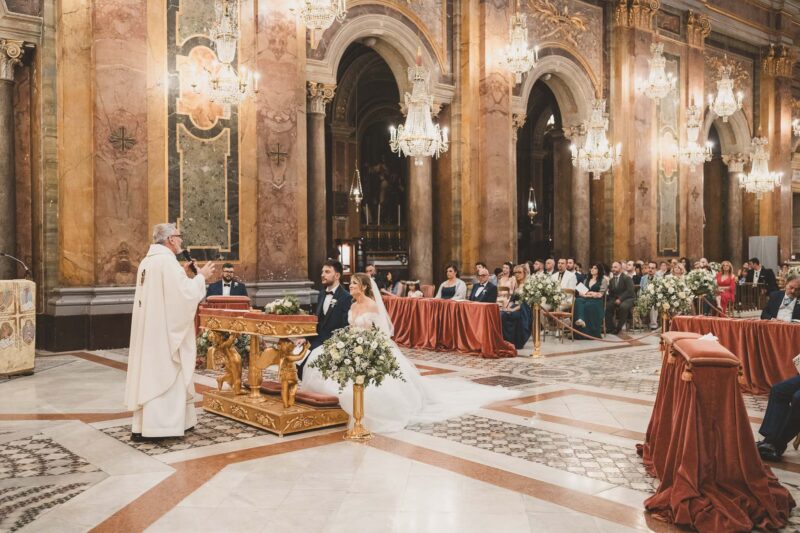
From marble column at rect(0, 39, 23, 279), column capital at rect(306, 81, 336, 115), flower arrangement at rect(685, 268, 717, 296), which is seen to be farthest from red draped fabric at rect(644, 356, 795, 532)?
column capital at rect(306, 81, 336, 115)

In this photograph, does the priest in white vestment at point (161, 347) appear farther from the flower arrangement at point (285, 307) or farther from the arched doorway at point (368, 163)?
the arched doorway at point (368, 163)

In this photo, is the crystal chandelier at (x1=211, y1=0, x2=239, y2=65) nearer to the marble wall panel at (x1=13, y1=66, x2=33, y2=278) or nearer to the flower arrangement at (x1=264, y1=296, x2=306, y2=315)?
the marble wall panel at (x1=13, y1=66, x2=33, y2=278)

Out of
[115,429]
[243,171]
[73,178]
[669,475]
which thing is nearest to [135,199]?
[73,178]

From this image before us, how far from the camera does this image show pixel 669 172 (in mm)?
19719

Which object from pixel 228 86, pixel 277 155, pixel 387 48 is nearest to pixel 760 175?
pixel 387 48

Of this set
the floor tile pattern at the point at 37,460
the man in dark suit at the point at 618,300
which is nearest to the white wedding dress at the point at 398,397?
the floor tile pattern at the point at 37,460

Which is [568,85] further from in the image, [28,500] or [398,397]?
[28,500]

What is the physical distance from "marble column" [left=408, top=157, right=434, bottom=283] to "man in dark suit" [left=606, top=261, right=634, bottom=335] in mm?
3810

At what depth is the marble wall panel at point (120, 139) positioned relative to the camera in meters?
10.6

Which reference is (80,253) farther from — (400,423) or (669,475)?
(669,475)


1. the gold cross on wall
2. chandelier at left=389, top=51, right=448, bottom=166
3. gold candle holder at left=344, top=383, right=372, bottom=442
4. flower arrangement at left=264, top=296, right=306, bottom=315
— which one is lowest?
gold candle holder at left=344, top=383, right=372, bottom=442

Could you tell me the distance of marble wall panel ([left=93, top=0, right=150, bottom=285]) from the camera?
10.6m

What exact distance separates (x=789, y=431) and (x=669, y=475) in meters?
1.57

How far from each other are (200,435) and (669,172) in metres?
17.3
